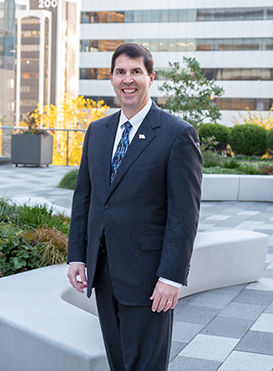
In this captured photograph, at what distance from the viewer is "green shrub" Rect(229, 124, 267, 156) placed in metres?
23.6

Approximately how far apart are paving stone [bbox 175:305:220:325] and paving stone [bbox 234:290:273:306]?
0.42m

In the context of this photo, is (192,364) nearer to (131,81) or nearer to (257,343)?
(257,343)

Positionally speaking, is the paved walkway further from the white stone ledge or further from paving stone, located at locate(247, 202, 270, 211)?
the white stone ledge

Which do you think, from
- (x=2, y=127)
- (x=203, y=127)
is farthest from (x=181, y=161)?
(x=203, y=127)

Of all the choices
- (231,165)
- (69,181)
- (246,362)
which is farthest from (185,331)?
(231,165)

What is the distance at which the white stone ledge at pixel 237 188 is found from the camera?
38.3 ft

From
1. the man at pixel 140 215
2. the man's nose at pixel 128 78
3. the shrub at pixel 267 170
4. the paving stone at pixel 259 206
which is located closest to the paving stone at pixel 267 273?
the man at pixel 140 215

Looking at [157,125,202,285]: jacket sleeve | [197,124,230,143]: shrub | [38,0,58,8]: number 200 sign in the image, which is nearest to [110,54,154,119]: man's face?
[157,125,202,285]: jacket sleeve

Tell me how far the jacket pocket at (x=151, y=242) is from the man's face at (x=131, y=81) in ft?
1.94

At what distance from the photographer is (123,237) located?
224cm

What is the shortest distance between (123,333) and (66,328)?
2.04 ft

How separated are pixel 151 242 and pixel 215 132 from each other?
22565 millimetres

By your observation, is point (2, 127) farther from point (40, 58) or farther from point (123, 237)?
point (40, 58)

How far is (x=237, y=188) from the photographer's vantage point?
1177cm
